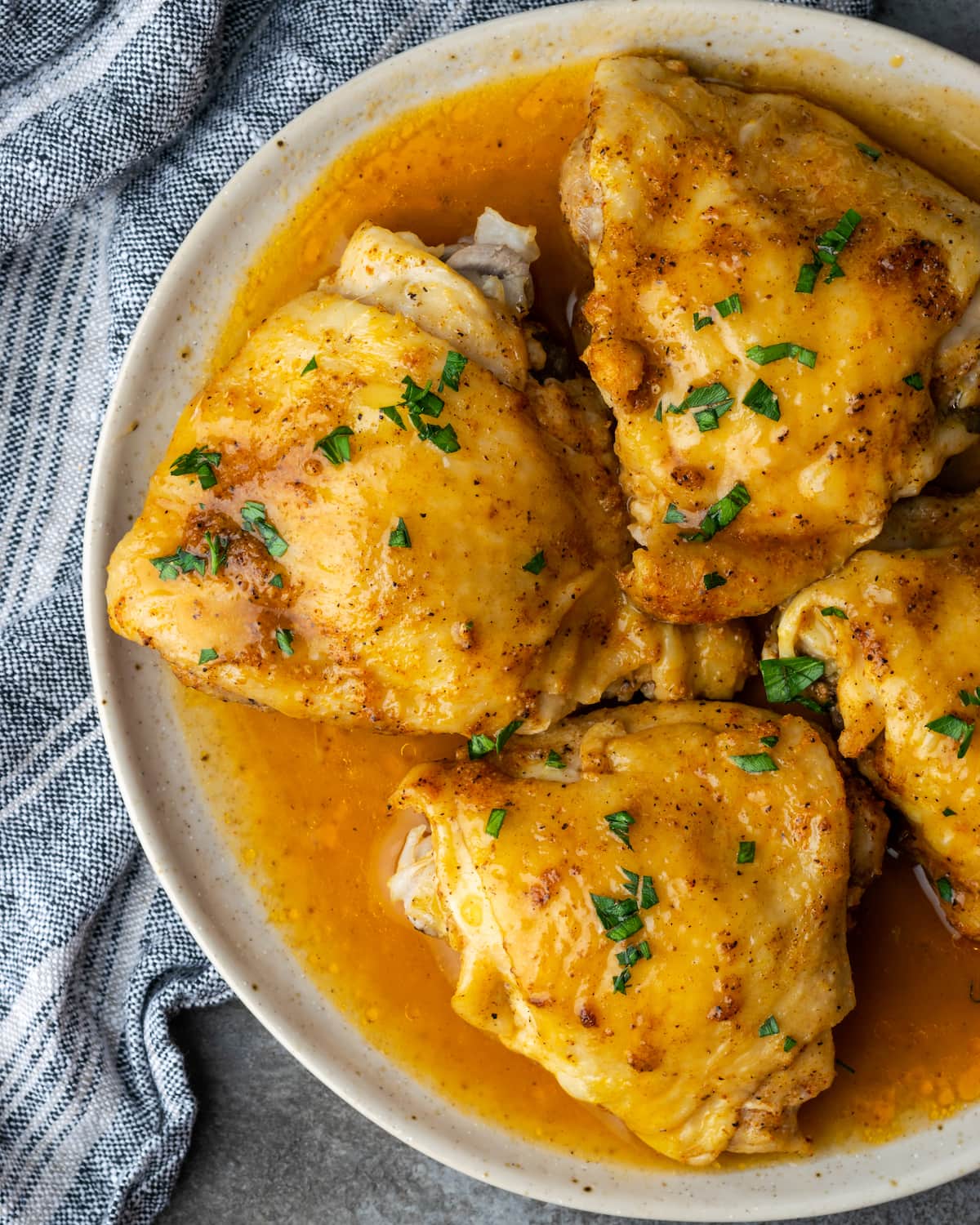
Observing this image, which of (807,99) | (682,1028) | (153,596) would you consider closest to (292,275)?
(153,596)

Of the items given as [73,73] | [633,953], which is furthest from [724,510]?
[73,73]

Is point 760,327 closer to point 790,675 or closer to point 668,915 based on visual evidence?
point 790,675

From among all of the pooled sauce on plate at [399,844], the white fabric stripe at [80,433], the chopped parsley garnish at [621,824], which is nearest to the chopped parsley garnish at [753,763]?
the chopped parsley garnish at [621,824]

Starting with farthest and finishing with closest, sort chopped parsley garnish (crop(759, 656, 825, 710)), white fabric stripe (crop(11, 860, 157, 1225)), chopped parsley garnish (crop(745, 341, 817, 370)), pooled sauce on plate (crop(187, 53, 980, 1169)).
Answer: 1. white fabric stripe (crop(11, 860, 157, 1225))
2. pooled sauce on plate (crop(187, 53, 980, 1169))
3. chopped parsley garnish (crop(759, 656, 825, 710))
4. chopped parsley garnish (crop(745, 341, 817, 370))

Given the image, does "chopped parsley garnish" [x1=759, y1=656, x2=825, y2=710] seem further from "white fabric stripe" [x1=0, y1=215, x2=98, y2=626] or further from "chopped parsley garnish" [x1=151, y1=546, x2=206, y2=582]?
"white fabric stripe" [x1=0, y1=215, x2=98, y2=626]

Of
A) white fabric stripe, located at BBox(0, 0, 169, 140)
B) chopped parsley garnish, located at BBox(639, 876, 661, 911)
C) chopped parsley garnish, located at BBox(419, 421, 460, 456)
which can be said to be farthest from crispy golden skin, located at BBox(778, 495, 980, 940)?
white fabric stripe, located at BBox(0, 0, 169, 140)
